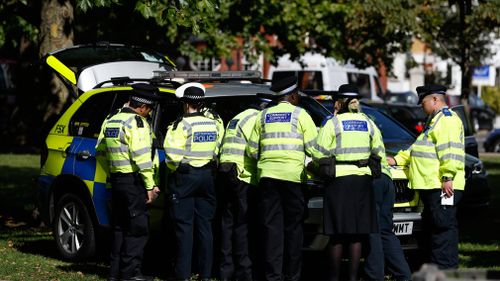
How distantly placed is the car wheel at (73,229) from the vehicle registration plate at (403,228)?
10.0ft

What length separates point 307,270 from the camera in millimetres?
11117

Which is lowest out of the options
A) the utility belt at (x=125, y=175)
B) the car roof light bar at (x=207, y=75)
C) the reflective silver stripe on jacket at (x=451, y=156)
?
A: the utility belt at (x=125, y=175)

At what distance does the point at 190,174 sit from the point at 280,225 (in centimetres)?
90

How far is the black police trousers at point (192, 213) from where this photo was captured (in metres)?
9.54

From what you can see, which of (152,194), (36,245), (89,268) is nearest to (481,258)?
(152,194)

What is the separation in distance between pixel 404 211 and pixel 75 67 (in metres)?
4.22

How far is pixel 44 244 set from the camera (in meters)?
12.8

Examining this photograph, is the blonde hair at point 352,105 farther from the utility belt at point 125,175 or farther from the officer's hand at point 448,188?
the utility belt at point 125,175

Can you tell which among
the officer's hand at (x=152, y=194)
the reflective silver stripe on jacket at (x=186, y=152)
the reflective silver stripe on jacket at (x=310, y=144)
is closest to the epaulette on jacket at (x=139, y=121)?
the reflective silver stripe on jacket at (x=186, y=152)

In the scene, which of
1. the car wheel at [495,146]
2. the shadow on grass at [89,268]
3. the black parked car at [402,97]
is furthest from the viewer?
the black parked car at [402,97]

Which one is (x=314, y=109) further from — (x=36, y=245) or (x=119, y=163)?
(x=36, y=245)

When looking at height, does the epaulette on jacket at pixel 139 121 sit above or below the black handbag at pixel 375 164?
above

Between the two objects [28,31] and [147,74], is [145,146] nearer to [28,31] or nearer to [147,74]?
[147,74]

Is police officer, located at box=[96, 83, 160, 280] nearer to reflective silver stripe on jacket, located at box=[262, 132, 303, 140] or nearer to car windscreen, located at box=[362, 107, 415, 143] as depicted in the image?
reflective silver stripe on jacket, located at box=[262, 132, 303, 140]
